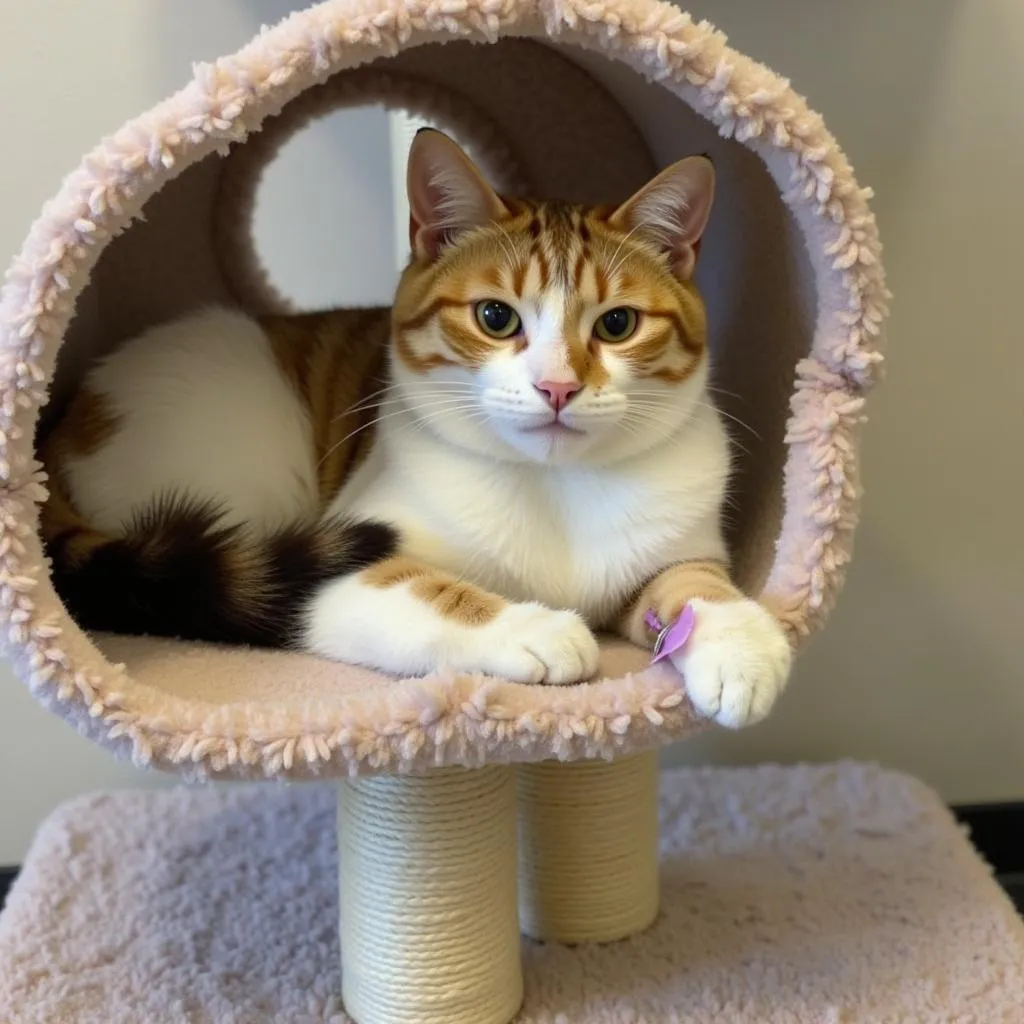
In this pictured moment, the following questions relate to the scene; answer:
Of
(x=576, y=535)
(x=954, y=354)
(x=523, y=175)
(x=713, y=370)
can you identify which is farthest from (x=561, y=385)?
(x=954, y=354)

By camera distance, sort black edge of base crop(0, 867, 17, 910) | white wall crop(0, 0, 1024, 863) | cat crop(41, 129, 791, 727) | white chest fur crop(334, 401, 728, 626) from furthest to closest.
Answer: black edge of base crop(0, 867, 17, 910), white wall crop(0, 0, 1024, 863), white chest fur crop(334, 401, 728, 626), cat crop(41, 129, 791, 727)

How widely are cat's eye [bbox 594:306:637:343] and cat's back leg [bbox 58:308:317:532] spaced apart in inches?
15.7

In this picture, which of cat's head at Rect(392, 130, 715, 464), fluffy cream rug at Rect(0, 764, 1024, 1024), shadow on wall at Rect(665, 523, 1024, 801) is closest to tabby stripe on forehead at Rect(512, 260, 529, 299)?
cat's head at Rect(392, 130, 715, 464)

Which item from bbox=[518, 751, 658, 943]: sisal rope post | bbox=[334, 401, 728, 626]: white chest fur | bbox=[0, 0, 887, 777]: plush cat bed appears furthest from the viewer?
bbox=[518, 751, 658, 943]: sisal rope post

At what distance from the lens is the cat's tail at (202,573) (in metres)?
0.96

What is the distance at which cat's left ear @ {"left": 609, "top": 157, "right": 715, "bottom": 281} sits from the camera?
3.32ft

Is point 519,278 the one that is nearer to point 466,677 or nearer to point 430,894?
point 466,677

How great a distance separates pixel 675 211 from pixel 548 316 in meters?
0.19

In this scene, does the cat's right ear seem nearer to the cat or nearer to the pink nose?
the cat

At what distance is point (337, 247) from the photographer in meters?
1.54

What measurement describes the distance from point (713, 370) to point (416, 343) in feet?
1.43

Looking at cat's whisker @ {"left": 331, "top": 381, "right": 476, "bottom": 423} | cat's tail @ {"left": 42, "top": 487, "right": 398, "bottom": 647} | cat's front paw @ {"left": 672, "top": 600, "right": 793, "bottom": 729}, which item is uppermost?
cat's whisker @ {"left": 331, "top": 381, "right": 476, "bottom": 423}

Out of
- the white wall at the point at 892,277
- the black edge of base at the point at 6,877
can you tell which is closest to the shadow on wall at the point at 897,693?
the white wall at the point at 892,277

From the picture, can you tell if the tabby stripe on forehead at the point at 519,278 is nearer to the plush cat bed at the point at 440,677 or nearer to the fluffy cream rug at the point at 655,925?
the plush cat bed at the point at 440,677
